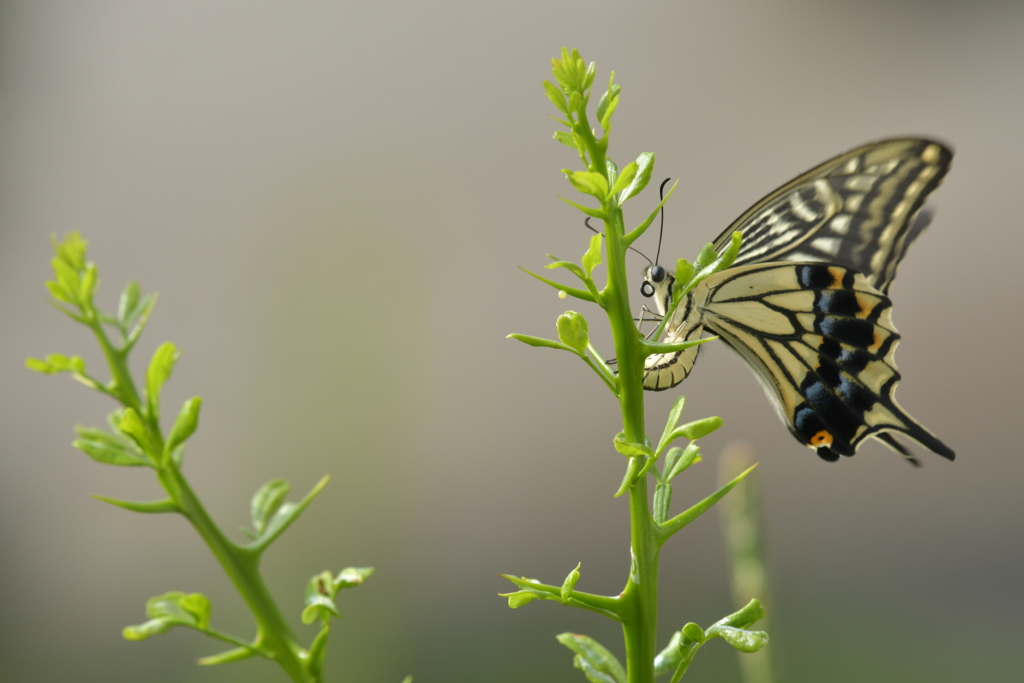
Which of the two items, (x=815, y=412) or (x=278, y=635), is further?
(x=815, y=412)

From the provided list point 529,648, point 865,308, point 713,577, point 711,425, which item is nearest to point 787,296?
point 865,308

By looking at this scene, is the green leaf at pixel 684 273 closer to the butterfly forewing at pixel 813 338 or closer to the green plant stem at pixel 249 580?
the green plant stem at pixel 249 580

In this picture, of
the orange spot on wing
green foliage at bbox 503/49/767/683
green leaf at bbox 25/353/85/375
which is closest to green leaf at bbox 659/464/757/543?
green foliage at bbox 503/49/767/683

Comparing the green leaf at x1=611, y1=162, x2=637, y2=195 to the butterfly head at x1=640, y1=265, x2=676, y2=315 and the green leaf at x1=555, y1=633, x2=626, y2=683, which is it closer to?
the green leaf at x1=555, y1=633, x2=626, y2=683

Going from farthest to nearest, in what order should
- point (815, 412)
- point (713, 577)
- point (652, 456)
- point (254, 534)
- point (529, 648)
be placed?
point (713, 577), point (529, 648), point (815, 412), point (254, 534), point (652, 456)

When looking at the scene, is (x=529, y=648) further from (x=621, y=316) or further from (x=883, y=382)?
(x=621, y=316)

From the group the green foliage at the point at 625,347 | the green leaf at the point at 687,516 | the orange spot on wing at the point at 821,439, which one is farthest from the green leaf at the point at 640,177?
the orange spot on wing at the point at 821,439
